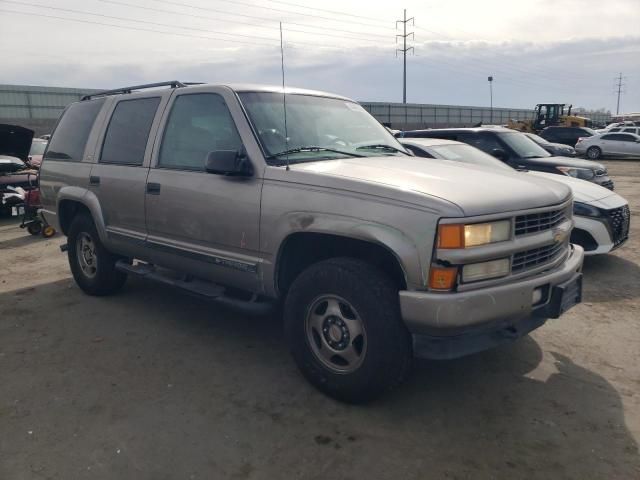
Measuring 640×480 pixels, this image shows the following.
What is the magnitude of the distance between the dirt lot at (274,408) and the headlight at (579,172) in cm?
423

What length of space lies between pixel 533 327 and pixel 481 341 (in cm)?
44

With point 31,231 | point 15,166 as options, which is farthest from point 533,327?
point 15,166

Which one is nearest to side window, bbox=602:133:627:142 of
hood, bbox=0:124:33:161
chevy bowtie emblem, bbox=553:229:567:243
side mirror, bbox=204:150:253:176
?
hood, bbox=0:124:33:161

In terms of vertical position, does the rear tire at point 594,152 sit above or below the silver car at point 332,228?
below

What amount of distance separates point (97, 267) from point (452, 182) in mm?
3776

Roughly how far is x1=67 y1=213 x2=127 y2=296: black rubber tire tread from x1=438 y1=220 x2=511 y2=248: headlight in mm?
3646

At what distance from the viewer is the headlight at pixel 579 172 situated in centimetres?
850

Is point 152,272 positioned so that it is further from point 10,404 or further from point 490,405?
point 490,405

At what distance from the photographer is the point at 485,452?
2775 millimetres

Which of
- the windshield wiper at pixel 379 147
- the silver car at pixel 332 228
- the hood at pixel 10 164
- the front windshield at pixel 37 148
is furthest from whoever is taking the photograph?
the front windshield at pixel 37 148

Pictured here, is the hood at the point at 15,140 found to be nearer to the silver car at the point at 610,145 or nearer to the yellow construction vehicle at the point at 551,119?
the silver car at the point at 610,145

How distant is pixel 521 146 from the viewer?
8.98 m

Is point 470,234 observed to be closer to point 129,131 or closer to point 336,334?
point 336,334

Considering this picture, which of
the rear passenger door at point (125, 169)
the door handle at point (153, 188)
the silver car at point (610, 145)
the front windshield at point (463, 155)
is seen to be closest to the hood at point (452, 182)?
the door handle at point (153, 188)
